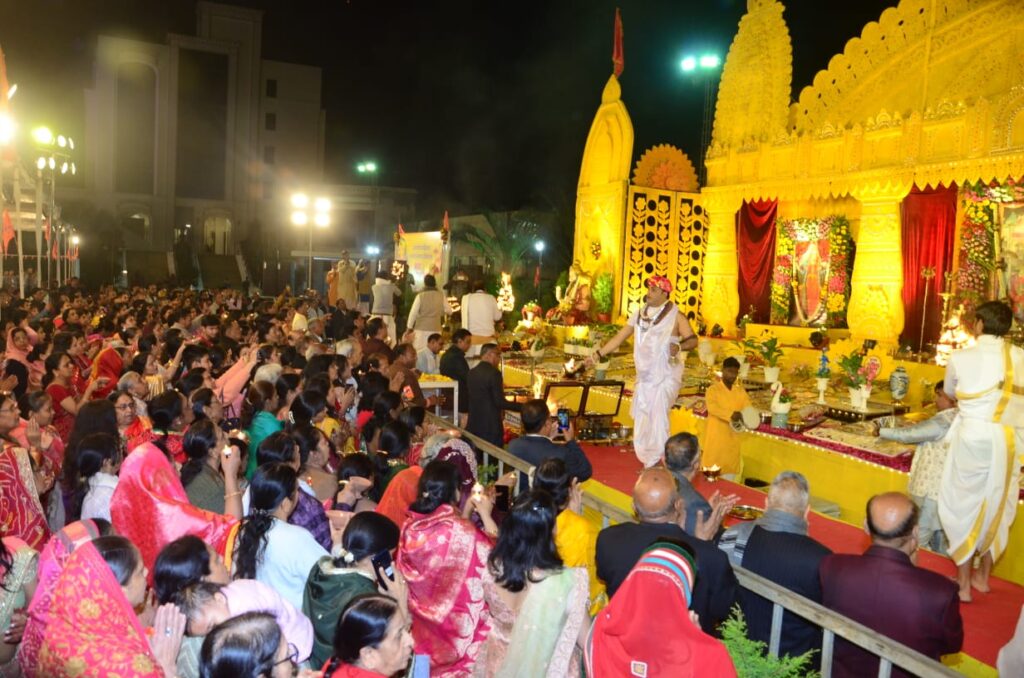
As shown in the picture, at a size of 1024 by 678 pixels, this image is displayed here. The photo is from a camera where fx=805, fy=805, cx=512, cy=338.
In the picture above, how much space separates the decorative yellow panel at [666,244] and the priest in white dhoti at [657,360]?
7.90m

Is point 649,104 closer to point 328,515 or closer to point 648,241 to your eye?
point 648,241

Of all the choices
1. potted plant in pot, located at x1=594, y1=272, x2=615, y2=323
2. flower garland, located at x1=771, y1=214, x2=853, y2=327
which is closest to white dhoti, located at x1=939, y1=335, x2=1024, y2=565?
flower garland, located at x1=771, y1=214, x2=853, y2=327

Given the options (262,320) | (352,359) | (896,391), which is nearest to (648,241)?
(896,391)

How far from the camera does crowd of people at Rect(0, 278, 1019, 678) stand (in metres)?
2.46

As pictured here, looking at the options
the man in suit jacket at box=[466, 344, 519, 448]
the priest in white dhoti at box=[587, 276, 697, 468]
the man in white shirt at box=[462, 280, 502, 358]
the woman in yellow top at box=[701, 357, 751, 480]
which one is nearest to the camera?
the man in suit jacket at box=[466, 344, 519, 448]

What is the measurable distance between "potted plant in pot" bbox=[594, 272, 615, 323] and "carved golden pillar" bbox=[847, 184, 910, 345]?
4.57 meters

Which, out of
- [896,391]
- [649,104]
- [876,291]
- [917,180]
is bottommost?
[896,391]

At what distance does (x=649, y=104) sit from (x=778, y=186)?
996 centimetres

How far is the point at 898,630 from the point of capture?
3.02 m

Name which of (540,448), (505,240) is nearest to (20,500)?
(540,448)

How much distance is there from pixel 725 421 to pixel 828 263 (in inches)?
342

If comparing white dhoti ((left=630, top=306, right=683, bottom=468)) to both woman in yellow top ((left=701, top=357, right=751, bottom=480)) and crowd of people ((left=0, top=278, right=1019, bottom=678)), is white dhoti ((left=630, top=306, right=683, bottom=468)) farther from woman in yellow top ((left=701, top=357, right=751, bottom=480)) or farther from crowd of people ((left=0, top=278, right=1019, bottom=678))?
crowd of people ((left=0, top=278, right=1019, bottom=678))

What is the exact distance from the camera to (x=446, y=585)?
3480 millimetres

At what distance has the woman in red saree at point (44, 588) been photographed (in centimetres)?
259
